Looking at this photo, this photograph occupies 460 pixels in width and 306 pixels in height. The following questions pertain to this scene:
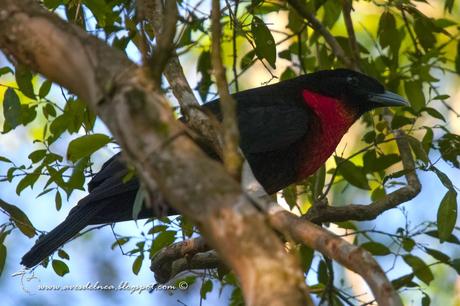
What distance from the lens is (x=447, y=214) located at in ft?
12.3

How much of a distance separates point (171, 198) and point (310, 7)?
328cm

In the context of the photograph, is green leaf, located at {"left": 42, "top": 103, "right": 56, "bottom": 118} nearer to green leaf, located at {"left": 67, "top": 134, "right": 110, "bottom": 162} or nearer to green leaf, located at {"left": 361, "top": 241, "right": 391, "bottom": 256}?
green leaf, located at {"left": 67, "top": 134, "right": 110, "bottom": 162}

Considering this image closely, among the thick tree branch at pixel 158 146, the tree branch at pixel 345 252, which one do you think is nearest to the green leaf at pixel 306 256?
the tree branch at pixel 345 252

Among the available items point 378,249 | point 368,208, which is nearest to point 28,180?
point 368,208

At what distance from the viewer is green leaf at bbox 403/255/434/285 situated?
440cm

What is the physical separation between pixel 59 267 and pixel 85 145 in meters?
0.86

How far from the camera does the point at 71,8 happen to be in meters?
4.14

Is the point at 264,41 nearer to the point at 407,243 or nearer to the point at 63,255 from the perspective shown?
the point at 407,243

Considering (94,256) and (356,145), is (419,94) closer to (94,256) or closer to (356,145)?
(356,145)

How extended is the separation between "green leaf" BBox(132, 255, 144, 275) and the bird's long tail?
0.30 meters

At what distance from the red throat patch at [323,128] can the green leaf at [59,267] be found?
1.28 m

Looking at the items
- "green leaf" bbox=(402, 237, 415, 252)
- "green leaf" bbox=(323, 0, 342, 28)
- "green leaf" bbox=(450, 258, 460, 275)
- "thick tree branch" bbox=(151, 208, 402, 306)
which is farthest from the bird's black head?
"thick tree branch" bbox=(151, 208, 402, 306)

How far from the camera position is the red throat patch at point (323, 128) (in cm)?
467

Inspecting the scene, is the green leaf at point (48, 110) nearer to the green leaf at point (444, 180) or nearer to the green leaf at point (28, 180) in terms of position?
the green leaf at point (28, 180)
